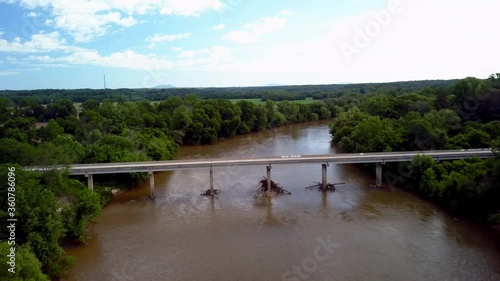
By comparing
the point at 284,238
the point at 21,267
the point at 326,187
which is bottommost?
the point at 284,238

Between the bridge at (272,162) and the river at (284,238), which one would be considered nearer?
the river at (284,238)

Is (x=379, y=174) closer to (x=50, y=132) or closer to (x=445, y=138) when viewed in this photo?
(x=445, y=138)

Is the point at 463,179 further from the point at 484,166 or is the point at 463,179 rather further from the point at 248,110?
the point at 248,110

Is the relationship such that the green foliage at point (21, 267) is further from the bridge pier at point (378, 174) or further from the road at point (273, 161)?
the bridge pier at point (378, 174)

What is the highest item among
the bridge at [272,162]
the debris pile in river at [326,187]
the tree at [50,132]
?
the tree at [50,132]

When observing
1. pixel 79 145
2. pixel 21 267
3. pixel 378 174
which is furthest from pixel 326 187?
pixel 21 267

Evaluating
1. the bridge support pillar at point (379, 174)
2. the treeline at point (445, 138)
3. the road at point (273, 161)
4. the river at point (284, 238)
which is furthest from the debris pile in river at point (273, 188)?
the treeline at point (445, 138)

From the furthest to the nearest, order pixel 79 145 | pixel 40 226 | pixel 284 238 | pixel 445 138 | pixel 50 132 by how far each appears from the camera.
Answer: pixel 50 132 → pixel 445 138 → pixel 79 145 → pixel 284 238 → pixel 40 226

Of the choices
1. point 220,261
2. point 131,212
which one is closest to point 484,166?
point 220,261
